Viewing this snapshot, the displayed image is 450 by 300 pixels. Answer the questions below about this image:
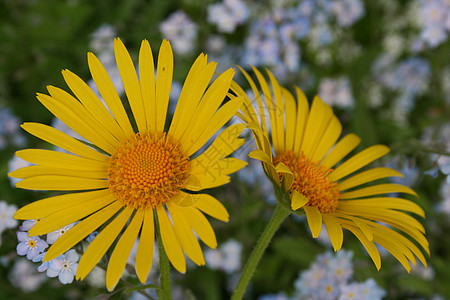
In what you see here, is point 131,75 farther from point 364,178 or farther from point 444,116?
point 444,116

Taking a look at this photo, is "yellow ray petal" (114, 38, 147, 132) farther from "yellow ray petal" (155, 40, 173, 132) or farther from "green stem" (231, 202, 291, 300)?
"green stem" (231, 202, 291, 300)

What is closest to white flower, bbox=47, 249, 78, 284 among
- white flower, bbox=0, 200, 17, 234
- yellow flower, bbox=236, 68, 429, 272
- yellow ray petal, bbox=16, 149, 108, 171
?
yellow ray petal, bbox=16, 149, 108, 171

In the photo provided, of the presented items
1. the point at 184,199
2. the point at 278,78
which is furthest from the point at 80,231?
the point at 278,78

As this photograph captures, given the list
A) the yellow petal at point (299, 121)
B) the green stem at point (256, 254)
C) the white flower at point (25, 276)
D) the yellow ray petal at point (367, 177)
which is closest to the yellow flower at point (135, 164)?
the green stem at point (256, 254)

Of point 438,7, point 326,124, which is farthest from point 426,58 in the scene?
point 326,124

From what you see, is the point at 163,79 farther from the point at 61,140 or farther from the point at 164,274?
the point at 164,274
